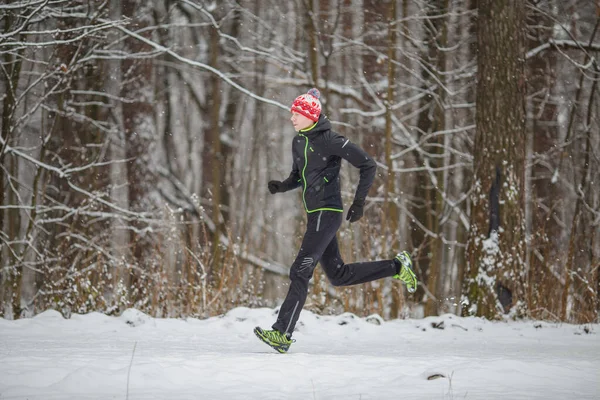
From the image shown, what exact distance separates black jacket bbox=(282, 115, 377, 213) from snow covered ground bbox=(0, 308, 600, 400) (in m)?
1.14

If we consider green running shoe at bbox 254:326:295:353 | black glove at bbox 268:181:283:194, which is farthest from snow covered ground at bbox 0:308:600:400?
black glove at bbox 268:181:283:194

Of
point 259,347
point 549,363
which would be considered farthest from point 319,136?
point 549,363

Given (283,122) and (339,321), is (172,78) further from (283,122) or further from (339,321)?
(339,321)

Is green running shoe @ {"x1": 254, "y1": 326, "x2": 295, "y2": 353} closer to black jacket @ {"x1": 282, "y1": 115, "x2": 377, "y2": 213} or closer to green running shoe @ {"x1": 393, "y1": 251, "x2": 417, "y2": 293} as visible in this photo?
black jacket @ {"x1": 282, "y1": 115, "x2": 377, "y2": 213}

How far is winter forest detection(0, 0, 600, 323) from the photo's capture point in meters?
8.10

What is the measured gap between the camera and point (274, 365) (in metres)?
4.13

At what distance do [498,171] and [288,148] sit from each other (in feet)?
37.5

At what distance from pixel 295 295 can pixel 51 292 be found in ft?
16.4

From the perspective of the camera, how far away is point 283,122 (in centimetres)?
1830

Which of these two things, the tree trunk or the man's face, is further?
the tree trunk

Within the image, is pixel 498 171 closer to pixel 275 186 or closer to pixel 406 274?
pixel 406 274

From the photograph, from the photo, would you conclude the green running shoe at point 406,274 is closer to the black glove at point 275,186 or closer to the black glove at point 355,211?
the black glove at point 355,211

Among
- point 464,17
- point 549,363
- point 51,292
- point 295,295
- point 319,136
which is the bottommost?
point 51,292

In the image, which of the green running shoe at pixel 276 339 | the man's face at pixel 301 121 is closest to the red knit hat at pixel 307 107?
the man's face at pixel 301 121
